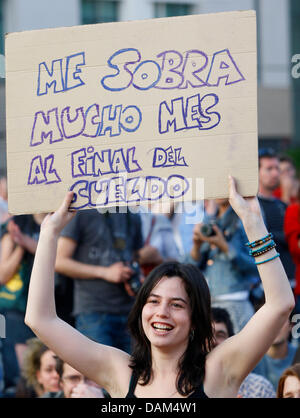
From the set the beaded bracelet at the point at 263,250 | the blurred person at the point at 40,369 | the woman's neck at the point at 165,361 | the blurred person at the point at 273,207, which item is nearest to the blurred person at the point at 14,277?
the blurred person at the point at 40,369

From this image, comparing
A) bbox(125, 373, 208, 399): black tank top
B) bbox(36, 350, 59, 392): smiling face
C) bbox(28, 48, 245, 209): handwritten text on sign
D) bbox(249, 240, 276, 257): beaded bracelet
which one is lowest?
bbox(36, 350, 59, 392): smiling face

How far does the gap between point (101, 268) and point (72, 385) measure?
107cm

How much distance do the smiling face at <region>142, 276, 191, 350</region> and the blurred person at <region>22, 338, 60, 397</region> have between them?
7.10ft

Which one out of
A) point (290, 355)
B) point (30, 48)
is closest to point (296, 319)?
point (290, 355)

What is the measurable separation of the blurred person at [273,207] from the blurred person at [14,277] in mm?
1567

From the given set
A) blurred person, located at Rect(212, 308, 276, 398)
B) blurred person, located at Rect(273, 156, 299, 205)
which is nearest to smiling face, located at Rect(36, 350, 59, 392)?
blurred person, located at Rect(212, 308, 276, 398)

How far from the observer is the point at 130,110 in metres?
2.88

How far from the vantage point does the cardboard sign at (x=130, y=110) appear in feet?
9.27

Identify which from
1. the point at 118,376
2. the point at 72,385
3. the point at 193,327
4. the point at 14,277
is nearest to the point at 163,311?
the point at 193,327

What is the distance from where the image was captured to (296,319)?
473 cm

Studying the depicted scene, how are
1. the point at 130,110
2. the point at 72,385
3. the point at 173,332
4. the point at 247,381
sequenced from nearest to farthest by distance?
the point at 173,332
the point at 130,110
the point at 247,381
the point at 72,385

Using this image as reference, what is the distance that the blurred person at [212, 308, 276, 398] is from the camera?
13.9 feet

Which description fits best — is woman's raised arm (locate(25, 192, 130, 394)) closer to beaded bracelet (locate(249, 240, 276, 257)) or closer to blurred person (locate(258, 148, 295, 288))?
beaded bracelet (locate(249, 240, 276, 257))

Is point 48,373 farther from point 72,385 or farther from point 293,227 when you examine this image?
point 293,227
